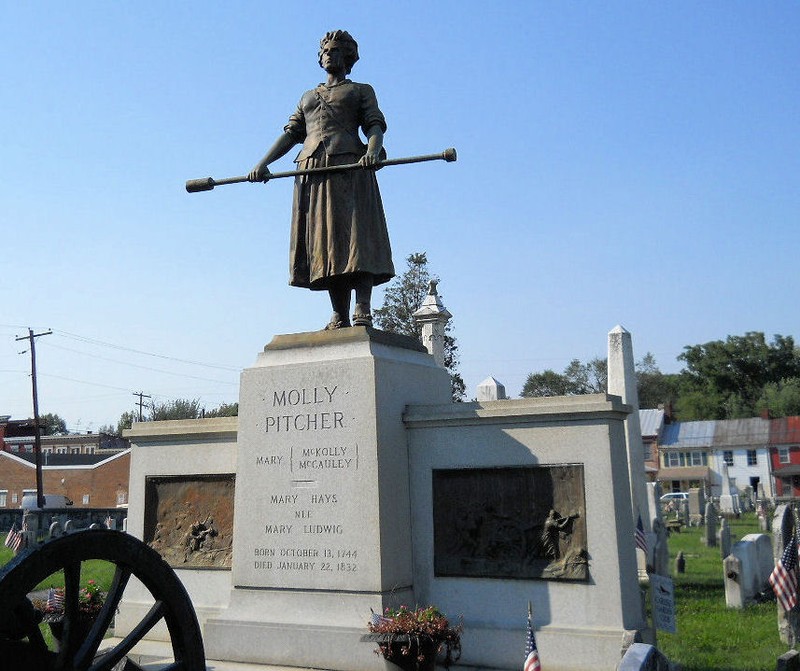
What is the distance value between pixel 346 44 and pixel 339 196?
1.73 m

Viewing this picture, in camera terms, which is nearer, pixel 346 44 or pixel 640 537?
pixel 346 44

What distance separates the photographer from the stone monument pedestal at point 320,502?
8102mm

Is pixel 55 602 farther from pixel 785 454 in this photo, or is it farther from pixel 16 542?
pixel 785 454

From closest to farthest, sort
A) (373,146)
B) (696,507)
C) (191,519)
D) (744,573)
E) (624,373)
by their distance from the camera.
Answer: (373,146) → (191,519) → (744,573) → (624,373) → (696,507)

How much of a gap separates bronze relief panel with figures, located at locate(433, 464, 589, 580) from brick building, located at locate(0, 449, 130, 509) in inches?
1963

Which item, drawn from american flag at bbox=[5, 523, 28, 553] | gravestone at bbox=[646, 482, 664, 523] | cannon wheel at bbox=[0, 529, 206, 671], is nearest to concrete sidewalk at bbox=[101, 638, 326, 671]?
cannon wheel at bbox=[0, 529, 206, 671]

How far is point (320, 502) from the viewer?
332 inches

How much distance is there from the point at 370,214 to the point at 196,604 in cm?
464

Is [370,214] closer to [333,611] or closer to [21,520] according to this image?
[333,611]

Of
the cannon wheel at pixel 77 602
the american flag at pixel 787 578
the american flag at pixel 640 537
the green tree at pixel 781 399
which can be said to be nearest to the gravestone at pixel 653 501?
the american flag at pixel 640 537

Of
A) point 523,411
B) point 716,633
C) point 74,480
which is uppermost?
point 74,480

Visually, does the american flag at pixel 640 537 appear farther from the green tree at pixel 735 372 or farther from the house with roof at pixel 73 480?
the green tree at pixel 735 372

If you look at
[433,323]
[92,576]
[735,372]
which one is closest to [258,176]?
[92,576]

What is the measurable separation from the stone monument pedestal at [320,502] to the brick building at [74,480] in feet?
160
